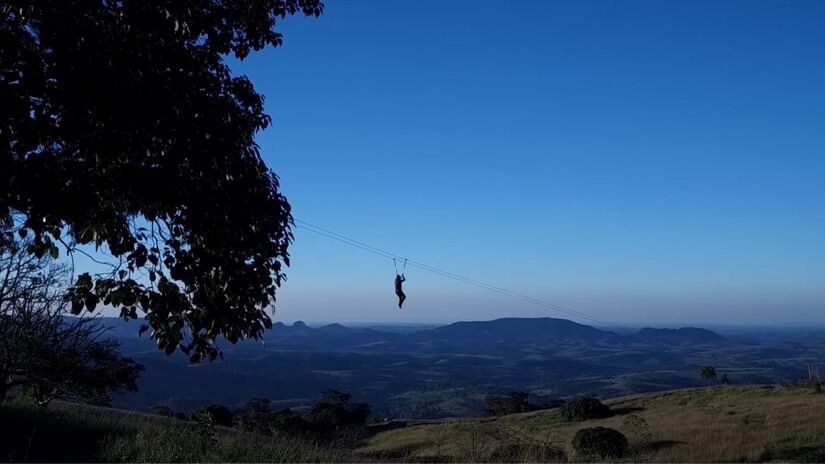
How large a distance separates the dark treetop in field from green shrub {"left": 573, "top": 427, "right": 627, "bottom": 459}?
20.3 metres

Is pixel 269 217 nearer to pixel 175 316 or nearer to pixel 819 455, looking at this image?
pixel 175 316

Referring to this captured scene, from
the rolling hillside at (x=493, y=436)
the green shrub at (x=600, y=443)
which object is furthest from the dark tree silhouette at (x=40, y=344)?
the green shrub at (x=600, y=443)

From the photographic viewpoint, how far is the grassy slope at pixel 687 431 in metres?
14.0

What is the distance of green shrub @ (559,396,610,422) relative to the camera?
44.2m

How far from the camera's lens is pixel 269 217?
18.0 ft

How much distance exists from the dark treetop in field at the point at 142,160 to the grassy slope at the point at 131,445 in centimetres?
304

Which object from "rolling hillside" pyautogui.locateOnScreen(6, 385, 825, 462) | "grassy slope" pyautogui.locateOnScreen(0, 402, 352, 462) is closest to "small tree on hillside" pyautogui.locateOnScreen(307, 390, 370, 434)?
"rolling hillside" pyautogui.locateOnScreen(6, 385, 825, 462)

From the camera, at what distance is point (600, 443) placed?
24.2m

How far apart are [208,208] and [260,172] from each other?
62 cm

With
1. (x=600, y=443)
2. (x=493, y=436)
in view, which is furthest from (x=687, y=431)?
(x=493, y=436)

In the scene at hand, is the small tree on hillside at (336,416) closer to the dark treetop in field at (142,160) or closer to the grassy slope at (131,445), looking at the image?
the grassy slope at (131,445)

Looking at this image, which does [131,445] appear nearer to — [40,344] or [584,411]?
[40,344]

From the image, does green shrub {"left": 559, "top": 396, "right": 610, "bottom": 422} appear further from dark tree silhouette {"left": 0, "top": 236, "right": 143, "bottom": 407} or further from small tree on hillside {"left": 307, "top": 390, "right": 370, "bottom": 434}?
dark tree silhouette {"left": 0, "top": 236, "right": 143, "bottom": 407}

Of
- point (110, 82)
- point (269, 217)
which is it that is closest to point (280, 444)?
point (269, 217)
